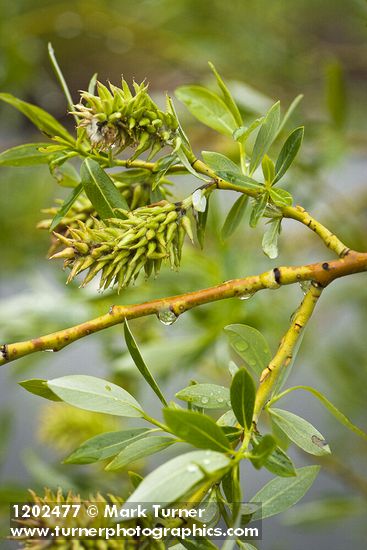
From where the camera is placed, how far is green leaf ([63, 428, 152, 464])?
1.23 feet

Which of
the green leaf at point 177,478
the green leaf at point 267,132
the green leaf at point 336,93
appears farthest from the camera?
the green leaf at point 336,93

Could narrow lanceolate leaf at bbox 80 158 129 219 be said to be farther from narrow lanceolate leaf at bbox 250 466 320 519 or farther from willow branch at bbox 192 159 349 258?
narrow lanceolate leaf at bbox 250 466 320 519

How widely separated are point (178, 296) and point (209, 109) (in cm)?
15

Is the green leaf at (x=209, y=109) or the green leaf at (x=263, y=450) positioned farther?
the green leaf at (x=209, y=109)

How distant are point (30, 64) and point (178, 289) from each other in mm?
521

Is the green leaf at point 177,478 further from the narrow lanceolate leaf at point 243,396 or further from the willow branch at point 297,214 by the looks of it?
the willow branch at point 297,214

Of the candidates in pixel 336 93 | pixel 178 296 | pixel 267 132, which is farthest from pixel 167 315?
pixel 336 93

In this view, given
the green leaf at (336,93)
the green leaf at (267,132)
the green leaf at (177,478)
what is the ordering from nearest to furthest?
the green leaf at (177,478) → the green leaf at (267,132) → the green leaf at (336,93)

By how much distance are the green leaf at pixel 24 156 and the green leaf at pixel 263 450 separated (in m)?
0.22

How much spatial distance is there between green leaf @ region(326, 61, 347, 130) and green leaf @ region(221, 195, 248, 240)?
15.3 inches

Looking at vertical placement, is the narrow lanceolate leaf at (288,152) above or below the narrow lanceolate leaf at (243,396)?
above

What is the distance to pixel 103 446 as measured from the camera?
385 mm

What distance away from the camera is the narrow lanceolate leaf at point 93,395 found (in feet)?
1.16

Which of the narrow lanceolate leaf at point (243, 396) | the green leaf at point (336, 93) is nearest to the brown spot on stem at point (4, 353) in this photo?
the narrow lanceolate leaf at point (243, 396)
